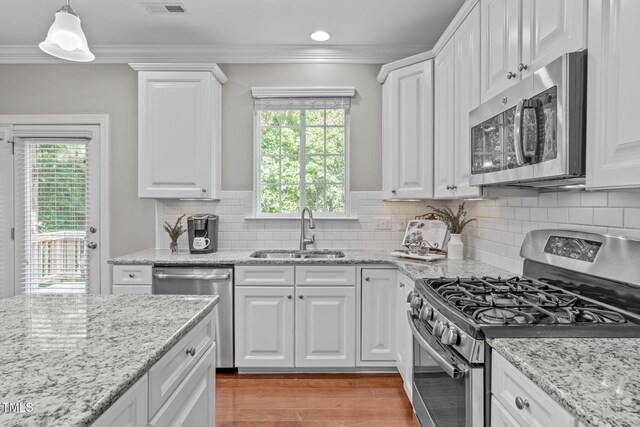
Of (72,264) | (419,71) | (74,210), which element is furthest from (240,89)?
(72,264)

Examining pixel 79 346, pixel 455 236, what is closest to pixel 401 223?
pixel 455 236

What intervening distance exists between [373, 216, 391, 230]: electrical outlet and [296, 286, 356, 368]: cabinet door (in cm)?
81

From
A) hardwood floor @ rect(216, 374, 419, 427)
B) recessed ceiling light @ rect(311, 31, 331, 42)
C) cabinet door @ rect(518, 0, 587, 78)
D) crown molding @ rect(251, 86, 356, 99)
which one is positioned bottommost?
hardwood floor @ rect(216, 374, 419, 427)

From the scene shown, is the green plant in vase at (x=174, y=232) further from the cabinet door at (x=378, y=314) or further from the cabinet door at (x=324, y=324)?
the cabinet door at (x=378, y=314)

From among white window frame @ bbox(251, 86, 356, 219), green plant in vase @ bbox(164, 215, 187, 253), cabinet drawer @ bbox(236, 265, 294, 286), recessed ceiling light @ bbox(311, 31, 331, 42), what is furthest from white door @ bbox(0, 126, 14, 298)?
recessed ceiling light @ bbox(311, 31, 331, 42)

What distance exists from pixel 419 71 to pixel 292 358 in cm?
232

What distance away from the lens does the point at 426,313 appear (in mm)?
1738

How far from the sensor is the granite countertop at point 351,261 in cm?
242

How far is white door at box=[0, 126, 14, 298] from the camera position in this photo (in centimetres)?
362

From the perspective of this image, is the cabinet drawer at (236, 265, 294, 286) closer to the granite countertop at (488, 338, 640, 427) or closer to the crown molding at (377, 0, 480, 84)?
the crown molding at (377, 0, 480, 84)

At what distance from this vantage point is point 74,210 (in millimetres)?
3662

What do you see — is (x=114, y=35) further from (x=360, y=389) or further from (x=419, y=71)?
(x=360, y=389)

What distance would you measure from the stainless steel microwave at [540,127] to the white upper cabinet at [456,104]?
0.39m

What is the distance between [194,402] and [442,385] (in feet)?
3.11
